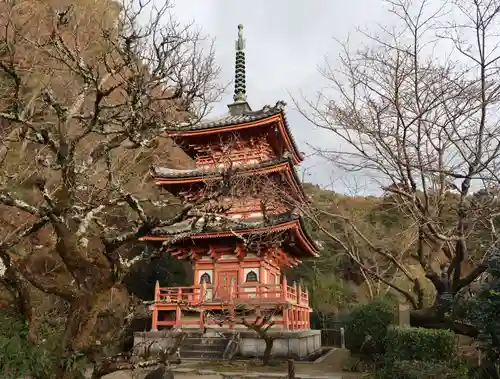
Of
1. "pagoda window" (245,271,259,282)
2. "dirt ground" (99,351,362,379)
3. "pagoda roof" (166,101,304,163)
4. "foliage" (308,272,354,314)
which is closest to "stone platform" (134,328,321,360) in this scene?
"dirt ground" (99,351,362,379)

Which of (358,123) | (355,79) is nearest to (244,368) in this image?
(358,123)

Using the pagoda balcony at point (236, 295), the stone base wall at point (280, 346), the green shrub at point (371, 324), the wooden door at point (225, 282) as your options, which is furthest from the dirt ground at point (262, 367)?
the wooden door at point (225, 282)

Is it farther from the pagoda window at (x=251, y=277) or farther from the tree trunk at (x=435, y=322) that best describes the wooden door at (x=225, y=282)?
the tree trunk at (x=435, y=322)

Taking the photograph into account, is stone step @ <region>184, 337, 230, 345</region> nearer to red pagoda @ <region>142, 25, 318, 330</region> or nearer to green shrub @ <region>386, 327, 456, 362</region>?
red pagoda @ <region>142, 25, 318, 330</region>

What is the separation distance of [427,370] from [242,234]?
A: 26.5ft

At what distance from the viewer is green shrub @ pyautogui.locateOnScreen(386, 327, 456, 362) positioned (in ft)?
23.7

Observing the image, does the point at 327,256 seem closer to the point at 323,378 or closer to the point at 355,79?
the point at 323,378

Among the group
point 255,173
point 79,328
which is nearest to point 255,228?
point 255,173

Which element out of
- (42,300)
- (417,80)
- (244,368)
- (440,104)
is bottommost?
(244,368)

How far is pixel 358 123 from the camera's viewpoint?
26.3 feet

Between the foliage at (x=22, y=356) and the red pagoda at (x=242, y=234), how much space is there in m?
7.87

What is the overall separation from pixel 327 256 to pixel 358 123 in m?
23.4

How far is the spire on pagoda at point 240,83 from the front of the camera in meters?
17.9

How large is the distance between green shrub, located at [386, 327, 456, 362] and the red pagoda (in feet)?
19.6
